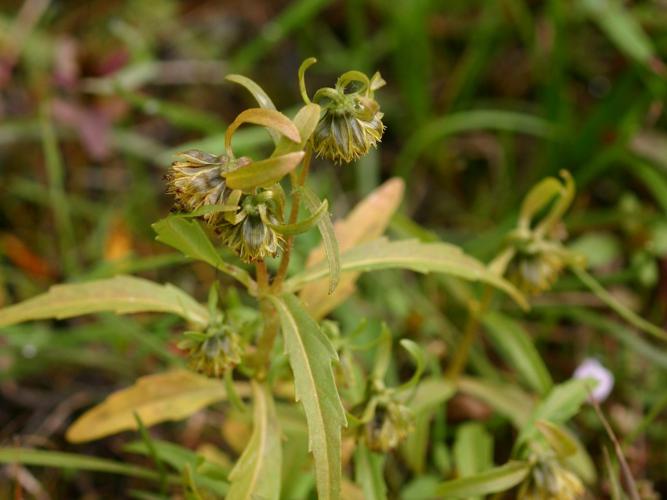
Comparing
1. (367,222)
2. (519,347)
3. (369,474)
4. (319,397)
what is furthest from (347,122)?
(519,347)

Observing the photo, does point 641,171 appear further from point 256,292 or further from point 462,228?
point 256,292

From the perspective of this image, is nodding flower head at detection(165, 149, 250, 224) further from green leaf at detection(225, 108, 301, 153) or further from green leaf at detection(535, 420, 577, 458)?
green leaf at detection(535, 420, 577, 458)

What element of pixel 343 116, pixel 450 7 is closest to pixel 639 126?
pixel 450 7

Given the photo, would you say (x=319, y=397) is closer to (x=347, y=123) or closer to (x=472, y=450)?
(x=347, y=123)

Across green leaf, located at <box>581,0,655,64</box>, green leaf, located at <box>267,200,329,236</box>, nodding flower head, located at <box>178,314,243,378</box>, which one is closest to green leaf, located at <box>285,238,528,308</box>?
nodding flower head, located at <box>178,314,243,378</box>

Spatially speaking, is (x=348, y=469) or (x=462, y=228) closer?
(x=348, y=469)

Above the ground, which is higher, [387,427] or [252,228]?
[252,228]

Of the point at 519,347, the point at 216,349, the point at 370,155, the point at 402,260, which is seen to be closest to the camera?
the point at 216,349
